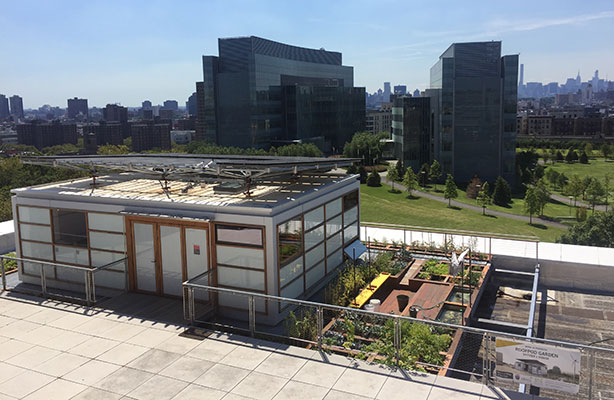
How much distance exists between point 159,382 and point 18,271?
9.22m

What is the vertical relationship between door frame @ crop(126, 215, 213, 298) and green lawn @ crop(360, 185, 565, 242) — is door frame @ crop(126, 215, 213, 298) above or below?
above

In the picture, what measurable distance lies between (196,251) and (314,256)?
361cm

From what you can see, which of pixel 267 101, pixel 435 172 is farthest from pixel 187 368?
pixel 267 101

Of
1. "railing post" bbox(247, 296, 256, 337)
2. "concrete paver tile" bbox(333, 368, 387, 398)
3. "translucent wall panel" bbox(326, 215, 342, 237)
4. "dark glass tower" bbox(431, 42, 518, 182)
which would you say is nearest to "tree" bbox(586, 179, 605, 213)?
"dark glass tower" bbox(431, 42, 518, 182)

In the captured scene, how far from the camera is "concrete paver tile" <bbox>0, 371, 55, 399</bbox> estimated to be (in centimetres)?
928

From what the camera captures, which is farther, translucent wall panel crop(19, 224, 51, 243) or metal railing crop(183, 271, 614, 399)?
translucent wall panel crop(19, 224, 51, 243)

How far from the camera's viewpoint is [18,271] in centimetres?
1619

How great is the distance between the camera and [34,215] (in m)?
Result: 15.9

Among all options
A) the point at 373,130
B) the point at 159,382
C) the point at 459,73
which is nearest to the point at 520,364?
the point at 159,382

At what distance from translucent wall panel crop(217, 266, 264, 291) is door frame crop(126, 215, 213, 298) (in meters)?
0.40

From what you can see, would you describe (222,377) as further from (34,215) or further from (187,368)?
(34,215)

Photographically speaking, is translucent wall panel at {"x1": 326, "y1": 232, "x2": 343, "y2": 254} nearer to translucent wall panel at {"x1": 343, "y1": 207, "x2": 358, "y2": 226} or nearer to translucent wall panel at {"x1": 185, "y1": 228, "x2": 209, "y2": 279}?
translucent wall panel at {"x1": 343, "y1": 207, "x2": 358, "y2": 226}

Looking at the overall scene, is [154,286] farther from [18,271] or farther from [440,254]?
[440,254]

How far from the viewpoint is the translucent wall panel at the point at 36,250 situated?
1585cm
